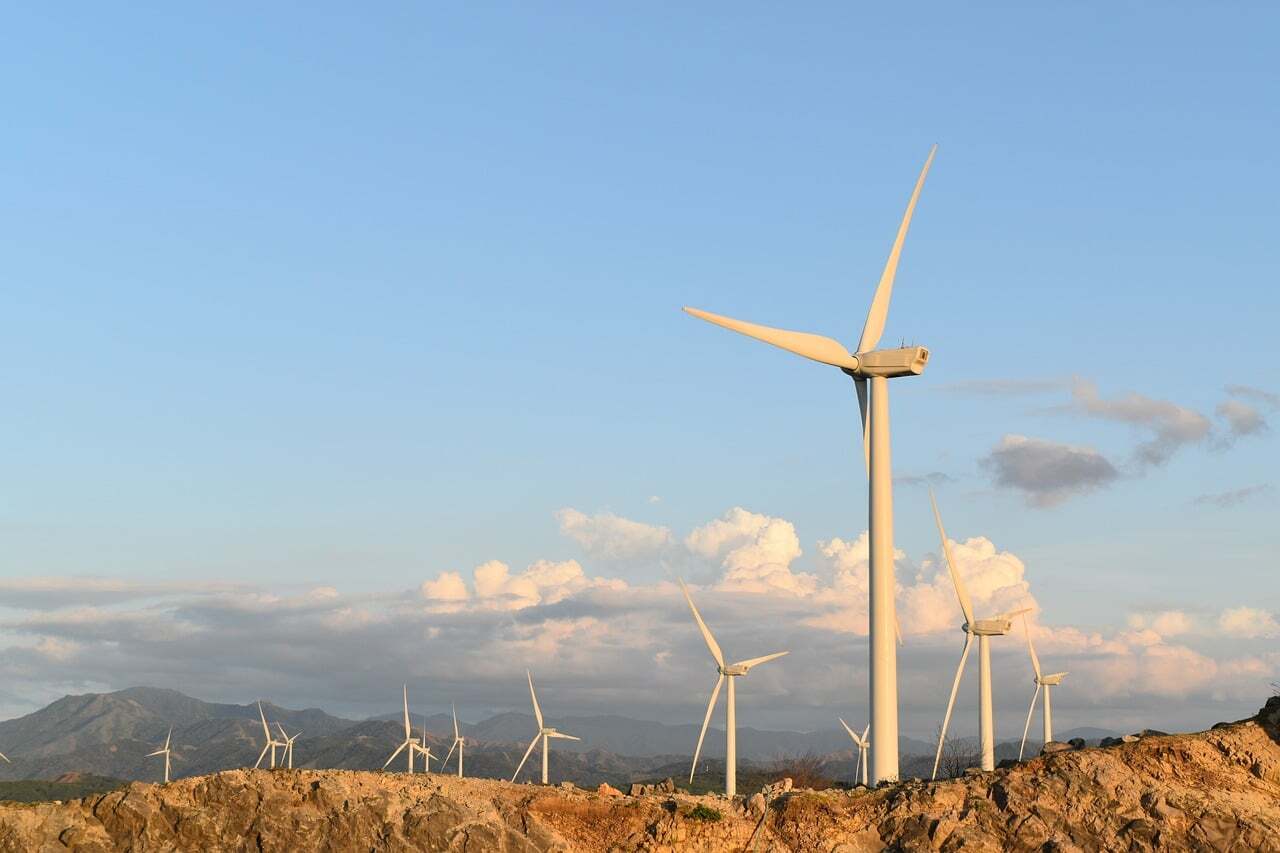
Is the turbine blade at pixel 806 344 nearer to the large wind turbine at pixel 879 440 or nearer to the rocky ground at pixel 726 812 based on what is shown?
the large wind turbine at pixel 879 440

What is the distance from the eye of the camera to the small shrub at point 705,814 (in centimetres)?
6206

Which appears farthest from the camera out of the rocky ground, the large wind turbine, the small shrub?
the large wind turbine

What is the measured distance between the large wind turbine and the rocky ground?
13141 millimetres

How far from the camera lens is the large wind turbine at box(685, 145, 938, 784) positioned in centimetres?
7781

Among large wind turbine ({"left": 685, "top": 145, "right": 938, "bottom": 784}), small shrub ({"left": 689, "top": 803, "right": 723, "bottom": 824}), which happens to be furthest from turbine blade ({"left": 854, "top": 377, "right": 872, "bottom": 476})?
small shrub ({"left": 689, "top": 803, "right": 723, "bottom": 824})

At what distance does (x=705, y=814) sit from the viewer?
62.2m

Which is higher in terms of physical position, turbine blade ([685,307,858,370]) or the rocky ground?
turbine blade ([685,307,858,370])

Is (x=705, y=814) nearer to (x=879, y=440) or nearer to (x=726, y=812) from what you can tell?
(x=726, y=812)

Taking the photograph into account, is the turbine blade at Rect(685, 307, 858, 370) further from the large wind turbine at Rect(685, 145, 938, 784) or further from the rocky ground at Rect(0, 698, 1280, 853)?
the rocky ground at Rect(0, 698, 1280, 853)

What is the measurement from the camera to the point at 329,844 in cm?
6216

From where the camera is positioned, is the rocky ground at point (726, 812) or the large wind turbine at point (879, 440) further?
the large wind turbine at point (879, 440)

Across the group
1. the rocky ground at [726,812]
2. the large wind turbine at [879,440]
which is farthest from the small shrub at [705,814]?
the large wind turbine at [879,440]

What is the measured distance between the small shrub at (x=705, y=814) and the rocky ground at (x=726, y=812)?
88 millimetres

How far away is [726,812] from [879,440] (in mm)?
27351
